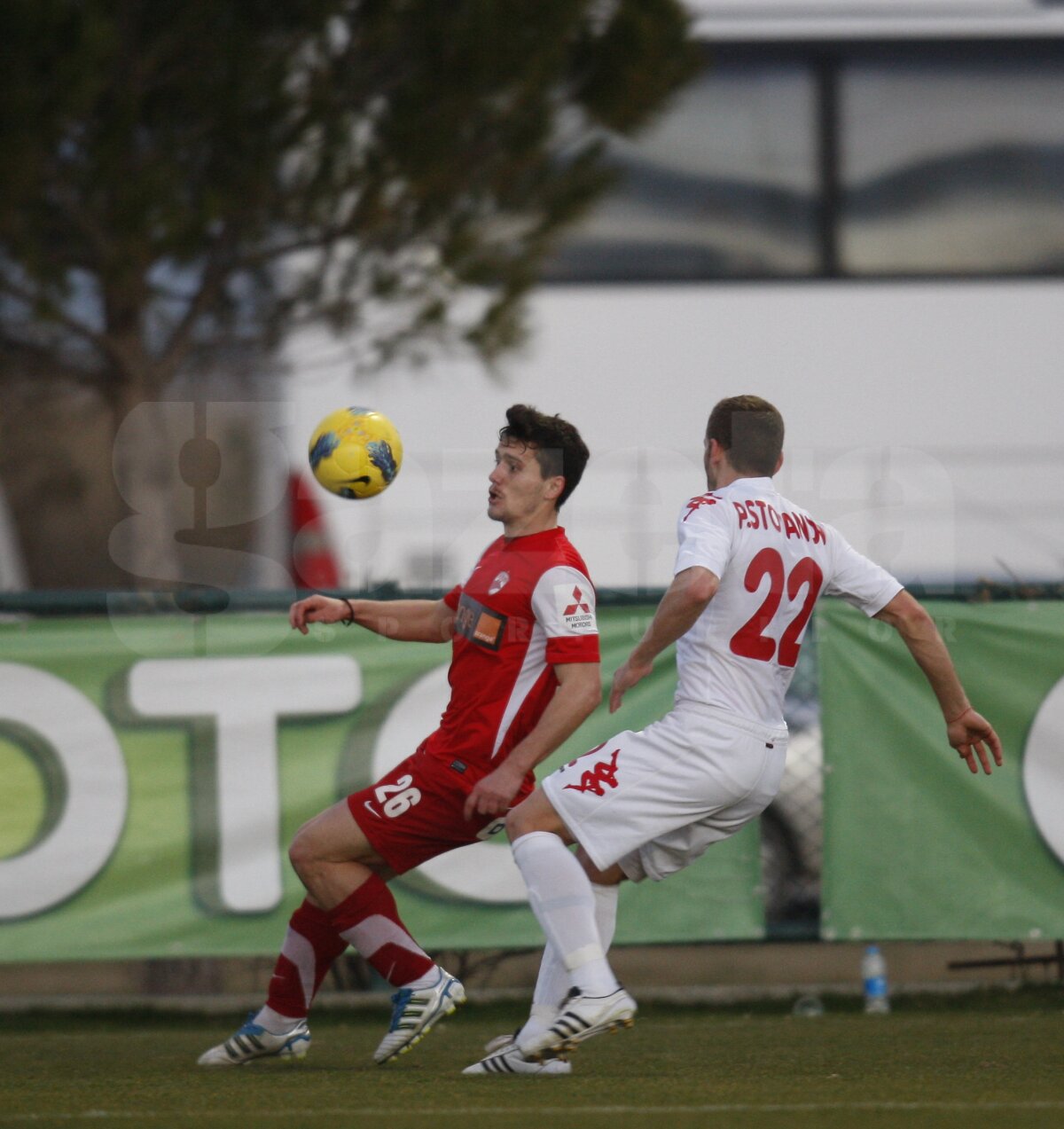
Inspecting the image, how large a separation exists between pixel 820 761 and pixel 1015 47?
26.5 feet

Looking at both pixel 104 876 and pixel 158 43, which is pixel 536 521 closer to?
pixel 104 876

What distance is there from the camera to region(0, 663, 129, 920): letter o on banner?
23.1 feet

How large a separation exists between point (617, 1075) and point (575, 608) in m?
1.48

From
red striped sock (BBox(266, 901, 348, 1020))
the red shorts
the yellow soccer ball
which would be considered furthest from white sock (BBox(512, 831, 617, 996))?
the yellow soccer ball

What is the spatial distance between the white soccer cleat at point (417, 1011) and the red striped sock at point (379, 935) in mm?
55

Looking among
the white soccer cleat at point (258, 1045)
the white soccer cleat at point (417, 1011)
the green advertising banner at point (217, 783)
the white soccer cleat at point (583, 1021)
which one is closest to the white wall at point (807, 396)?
the green advertising banner at point (217, 783)

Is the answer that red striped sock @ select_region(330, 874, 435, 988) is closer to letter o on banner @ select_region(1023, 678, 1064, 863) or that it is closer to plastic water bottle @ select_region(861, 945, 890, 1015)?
plastic water bottle @ select_region(861, 945, 890, 1015)

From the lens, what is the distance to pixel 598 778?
5059 mm

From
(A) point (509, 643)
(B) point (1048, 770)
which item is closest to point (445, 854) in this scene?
(A) point (509, 643)

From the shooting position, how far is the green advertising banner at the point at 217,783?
7.06m

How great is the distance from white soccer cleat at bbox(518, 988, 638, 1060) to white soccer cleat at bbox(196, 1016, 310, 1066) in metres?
1.08

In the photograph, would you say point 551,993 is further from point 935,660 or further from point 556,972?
point 935,660

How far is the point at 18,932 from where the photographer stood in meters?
7.00

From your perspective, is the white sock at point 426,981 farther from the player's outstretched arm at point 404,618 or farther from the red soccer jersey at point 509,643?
the player's outstretched arm at point 404,618
